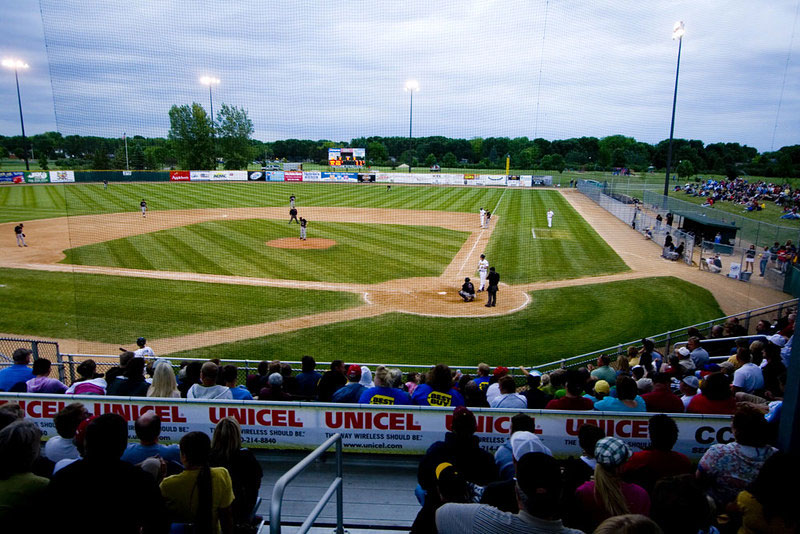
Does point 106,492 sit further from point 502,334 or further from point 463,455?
point 502,334

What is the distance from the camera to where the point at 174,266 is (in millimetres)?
20500

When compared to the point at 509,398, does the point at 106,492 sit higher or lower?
higher

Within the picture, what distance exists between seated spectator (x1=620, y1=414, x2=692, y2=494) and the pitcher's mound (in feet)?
71.6

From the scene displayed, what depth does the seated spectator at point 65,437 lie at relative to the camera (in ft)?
12.7

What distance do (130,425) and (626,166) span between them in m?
41.4

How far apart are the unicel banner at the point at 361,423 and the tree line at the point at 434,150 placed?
14005 mm

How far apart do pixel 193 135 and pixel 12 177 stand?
1463 inches

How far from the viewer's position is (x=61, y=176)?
52719mm

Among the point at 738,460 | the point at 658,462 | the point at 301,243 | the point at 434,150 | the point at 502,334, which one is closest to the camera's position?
the point at 738,460

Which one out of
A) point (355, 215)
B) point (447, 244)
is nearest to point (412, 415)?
point (447, 244)

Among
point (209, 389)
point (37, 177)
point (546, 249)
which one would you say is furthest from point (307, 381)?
point (37, 177)

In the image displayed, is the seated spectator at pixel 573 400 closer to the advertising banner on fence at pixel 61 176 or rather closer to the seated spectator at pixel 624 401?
the seated spectator at pixel 624 401

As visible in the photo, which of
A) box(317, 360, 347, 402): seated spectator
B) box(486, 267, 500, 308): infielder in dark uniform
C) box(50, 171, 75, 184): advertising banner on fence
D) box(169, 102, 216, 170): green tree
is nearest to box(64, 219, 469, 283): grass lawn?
box(486, 267, 500, 308): infielder in dark uniform

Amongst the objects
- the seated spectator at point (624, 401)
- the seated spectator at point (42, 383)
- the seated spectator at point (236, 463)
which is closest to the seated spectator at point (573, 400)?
the seated spectator at point (624, 401)
